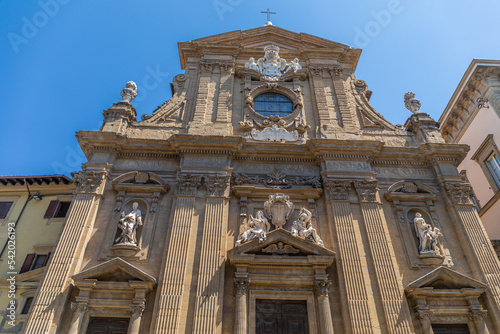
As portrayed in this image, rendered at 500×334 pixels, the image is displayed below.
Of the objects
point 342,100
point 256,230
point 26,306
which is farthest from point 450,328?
point 26,306

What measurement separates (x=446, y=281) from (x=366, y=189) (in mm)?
4313

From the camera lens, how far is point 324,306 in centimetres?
1190

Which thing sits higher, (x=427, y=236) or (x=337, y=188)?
(x=337, y=188)

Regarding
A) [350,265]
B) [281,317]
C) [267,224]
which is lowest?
[281,317]

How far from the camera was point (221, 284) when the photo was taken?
1237 cm

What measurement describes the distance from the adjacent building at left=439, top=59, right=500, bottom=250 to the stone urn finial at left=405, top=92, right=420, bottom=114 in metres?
3.90

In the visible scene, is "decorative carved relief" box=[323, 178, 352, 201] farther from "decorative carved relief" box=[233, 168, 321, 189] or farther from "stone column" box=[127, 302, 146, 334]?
"stone column" box=[127, 302, 146, 334]

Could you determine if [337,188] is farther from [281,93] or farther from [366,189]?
[281,93]

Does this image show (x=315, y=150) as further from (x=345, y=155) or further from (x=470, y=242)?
(x=470, y=242)

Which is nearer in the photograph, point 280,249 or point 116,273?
point 116,273

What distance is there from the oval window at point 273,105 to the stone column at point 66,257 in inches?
320

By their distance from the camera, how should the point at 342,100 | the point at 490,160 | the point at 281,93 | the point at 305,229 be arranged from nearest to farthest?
the point at 305,229
the point at 342,100
the point at 281,93
the point at 490,160

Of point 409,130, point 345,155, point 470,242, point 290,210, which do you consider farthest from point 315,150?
point 470,242

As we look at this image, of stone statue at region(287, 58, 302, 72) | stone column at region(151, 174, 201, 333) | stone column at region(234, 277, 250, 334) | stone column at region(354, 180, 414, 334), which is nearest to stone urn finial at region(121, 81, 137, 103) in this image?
stone column at region(151, 174, 201, 333)
